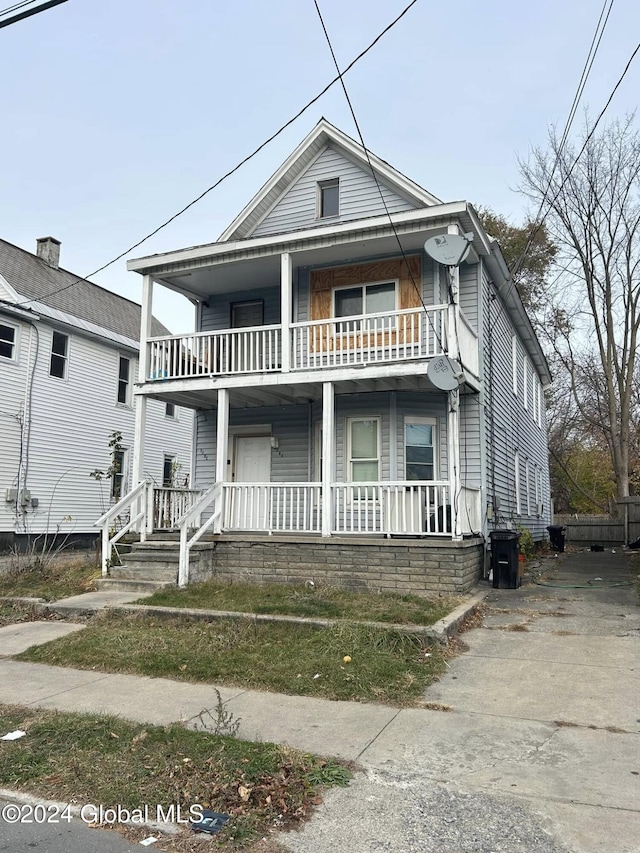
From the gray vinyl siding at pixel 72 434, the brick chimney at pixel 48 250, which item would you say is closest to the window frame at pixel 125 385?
the gray vinyl siding at pixel 72 434

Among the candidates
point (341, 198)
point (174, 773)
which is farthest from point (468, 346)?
point (174, 773)

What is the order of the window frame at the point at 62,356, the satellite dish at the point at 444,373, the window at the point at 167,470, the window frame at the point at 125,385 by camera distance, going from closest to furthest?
the satellite dish at the point at 444,373 < the window frame at the point at 62,356 < the window frame at the point at 125,385 < the window at the point at 167,470

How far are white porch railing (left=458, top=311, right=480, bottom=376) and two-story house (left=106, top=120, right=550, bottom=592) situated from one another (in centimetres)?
6

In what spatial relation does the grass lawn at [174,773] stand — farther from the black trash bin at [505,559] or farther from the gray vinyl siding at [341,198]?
the gray vinyl siding at [341,198]

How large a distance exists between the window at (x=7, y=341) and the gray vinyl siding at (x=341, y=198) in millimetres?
8051

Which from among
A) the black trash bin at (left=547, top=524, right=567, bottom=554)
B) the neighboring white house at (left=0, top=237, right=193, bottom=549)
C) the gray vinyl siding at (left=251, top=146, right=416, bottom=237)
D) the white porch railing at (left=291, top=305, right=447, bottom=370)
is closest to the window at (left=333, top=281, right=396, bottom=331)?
the white porch railing at (left=291, top=305, right=447, bottom=370)

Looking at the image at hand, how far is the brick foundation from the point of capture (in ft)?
32.0

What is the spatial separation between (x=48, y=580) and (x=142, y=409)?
3.77m

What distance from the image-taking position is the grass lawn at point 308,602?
788cm

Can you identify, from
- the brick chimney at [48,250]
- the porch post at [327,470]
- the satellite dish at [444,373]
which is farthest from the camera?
the brick chimney at [48,250]

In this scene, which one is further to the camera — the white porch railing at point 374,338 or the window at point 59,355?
the window at point 59,355

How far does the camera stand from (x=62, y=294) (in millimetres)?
20516

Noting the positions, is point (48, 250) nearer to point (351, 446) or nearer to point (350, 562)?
point (351, 446)

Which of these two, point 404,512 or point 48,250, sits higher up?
point 48,250
